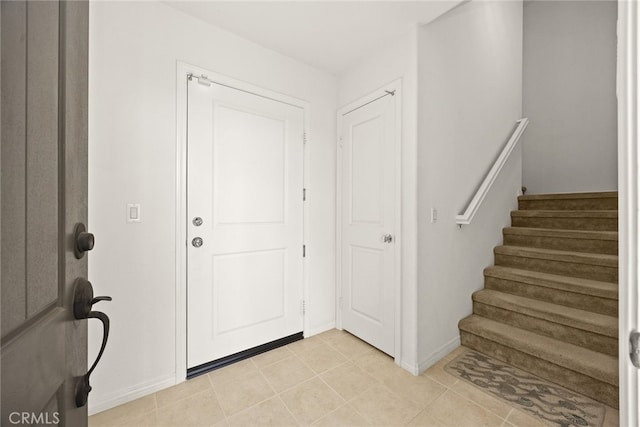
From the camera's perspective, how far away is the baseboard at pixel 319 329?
8.15 ft

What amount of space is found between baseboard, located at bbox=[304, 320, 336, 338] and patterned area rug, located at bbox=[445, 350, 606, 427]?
1050mm

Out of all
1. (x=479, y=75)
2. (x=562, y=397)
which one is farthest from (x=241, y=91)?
(x=562, y=397)

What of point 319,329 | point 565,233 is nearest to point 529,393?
point 565,233

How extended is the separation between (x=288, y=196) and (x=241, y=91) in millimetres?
911

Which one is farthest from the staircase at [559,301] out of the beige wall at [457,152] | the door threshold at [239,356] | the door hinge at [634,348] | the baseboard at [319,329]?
the door hinge at [634,348]

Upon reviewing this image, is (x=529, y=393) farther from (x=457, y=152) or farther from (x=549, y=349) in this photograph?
(x=457, y=152)

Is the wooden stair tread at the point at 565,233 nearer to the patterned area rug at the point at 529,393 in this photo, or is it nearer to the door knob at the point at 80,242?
the patterned area rug at the point at 529,393

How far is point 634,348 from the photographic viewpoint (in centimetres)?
52

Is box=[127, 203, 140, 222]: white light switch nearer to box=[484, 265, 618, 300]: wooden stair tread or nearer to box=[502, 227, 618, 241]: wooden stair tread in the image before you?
box=[484, 265, 618, 300]: wooden stair tread

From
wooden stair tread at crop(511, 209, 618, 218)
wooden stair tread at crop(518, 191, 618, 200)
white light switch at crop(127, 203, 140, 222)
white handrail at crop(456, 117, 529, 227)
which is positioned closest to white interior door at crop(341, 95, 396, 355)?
white handrail at crop(456, 117, 529, 227)

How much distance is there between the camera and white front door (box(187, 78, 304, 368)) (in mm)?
1923

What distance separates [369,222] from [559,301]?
158 centimetres

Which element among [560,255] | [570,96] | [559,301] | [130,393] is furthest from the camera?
[570,96]

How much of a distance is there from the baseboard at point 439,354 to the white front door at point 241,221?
1.05m
